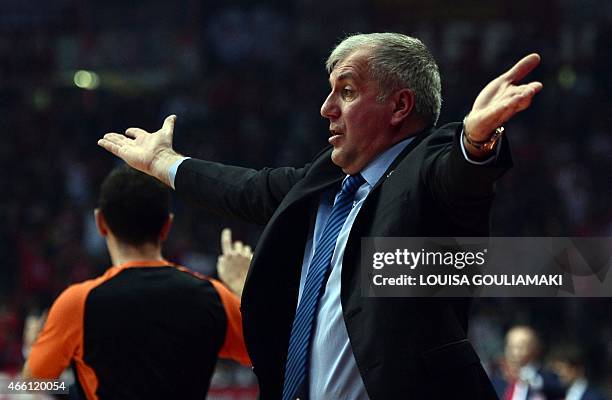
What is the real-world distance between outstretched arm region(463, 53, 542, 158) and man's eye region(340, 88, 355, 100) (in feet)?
1.71

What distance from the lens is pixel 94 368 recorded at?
3.33 meters

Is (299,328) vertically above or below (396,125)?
below

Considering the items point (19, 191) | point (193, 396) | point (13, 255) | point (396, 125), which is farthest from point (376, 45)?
point (19, 191)

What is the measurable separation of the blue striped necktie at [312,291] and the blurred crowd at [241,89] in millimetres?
9682

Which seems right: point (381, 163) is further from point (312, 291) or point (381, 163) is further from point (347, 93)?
point (312, 291)

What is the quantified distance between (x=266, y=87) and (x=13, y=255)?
152 inches

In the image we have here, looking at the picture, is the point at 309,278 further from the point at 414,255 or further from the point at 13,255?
the point at 13,255

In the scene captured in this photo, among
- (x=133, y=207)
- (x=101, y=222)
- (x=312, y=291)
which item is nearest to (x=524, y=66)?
(x=312, y=291)

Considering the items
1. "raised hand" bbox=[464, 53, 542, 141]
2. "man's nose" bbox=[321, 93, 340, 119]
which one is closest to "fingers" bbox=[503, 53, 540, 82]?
"raised hand" bbox=[464, 53, 542, 141]

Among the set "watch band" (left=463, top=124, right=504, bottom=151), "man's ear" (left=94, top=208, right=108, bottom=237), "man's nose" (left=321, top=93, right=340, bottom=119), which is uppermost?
"man's nose" (left=321, top=93, right=340, bottom=119)

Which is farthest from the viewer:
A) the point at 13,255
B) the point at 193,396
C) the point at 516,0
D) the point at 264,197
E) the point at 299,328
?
the point at 516,0

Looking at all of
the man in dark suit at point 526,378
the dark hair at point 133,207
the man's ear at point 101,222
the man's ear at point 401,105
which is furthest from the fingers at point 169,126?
the man in dark suit at point 526,378

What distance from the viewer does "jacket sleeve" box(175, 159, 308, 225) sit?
3.16 m

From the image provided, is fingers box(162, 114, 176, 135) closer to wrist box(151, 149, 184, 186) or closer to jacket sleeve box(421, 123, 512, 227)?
wrist box(151, 149, 184, 186)
